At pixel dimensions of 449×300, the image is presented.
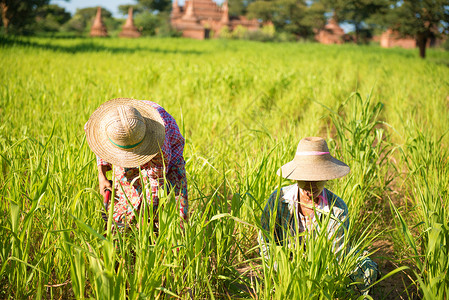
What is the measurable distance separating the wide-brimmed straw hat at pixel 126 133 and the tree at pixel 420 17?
16.2m

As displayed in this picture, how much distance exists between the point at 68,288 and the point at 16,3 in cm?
1746

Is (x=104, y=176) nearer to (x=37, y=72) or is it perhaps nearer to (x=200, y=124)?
(x=200, y=124)

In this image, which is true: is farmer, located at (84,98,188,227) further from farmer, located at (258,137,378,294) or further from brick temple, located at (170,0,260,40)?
brick temple, located at (170,0,260,40)

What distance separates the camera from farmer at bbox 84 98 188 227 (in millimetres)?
1447

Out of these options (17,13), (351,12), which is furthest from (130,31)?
(351,12)

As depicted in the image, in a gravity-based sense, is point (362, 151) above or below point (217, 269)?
above

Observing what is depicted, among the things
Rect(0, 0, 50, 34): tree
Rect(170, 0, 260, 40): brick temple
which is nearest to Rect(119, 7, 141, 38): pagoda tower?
Rect(170, 0, 260, 40): brick temple

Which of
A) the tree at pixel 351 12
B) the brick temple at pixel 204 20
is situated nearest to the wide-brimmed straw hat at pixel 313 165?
the tree at pixel 351 12

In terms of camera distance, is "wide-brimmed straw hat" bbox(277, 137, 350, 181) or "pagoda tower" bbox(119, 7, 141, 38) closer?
"wide-brimmed straw hat" bbox(277, 137, 350, 181)

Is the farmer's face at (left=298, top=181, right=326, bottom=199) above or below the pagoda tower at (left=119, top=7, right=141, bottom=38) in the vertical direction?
below

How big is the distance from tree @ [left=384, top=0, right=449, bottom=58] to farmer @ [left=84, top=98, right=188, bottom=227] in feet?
52.8

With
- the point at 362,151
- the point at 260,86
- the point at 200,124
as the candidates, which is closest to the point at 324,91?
the point at 260,86

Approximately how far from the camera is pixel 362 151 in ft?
7.65

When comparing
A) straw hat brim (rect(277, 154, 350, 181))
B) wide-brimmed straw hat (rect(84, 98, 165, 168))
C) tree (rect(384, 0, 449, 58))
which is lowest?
straw hat brim (rect(277, 154, 350, 181))
